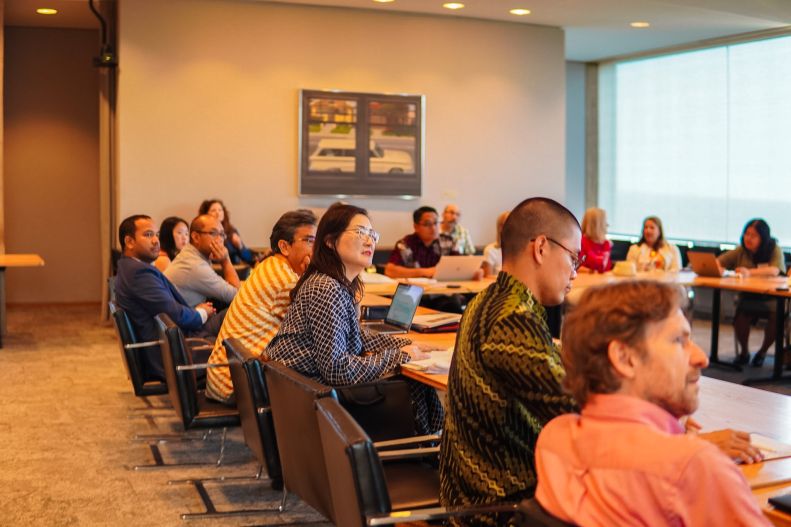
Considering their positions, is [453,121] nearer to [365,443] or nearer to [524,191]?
[524,191]

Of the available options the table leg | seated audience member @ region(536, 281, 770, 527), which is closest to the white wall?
the table leg

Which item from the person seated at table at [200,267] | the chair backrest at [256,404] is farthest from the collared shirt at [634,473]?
the person seated at table at [200,267]

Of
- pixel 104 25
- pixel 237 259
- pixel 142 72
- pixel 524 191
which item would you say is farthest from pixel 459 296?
pixel 104 25

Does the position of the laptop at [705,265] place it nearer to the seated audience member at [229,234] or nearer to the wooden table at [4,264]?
the seated audience member at [229,234]

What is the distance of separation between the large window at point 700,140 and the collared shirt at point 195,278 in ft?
20.4

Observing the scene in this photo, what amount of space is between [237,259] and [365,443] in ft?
22.3

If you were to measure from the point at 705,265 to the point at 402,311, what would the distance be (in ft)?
13.7

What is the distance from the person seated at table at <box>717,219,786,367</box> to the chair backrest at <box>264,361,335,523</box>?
19.3 ft

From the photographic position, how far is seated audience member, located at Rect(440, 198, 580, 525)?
85.7 inches

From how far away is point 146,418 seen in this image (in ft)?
19.2

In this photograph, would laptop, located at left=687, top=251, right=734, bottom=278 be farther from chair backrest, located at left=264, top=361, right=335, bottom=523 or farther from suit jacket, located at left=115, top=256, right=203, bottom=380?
chair backrest, located at left=264, top=361, right=335, bottom=523

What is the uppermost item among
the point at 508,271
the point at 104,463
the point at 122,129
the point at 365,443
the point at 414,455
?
the point at 122,129

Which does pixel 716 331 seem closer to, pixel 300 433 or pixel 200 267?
pixel 200 267

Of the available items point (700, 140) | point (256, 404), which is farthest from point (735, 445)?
point (700, 140)
